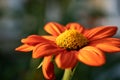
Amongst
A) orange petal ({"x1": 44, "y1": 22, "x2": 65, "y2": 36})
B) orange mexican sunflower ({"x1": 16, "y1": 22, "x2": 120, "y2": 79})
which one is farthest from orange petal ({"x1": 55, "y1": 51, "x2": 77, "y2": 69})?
orange petal ({"x1": 44, "y1": 22, "x2": 65, "y2": 36})

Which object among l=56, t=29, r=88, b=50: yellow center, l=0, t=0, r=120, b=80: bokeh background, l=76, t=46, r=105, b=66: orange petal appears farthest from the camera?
l=0, t=0, r=120, b=80: bokeh background

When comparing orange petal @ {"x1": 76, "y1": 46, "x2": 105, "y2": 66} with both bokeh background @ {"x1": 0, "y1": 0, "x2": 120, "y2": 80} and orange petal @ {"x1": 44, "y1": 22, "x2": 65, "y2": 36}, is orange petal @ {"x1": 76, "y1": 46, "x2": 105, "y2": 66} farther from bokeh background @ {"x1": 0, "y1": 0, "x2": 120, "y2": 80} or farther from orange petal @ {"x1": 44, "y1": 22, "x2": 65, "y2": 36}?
bokeh background @ {"x1": 0, "y1": 0, "x2": 120, "y2": 80}

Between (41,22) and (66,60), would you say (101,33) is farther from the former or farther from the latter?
(41,22)

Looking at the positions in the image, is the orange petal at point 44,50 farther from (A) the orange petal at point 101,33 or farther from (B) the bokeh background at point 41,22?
(B) the bokeh background at point 41,22

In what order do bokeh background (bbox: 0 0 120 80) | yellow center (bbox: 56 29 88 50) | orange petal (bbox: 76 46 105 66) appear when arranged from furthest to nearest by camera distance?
1. bokeh background (bbox: 0 0 120 80)
2. yellow center (bbox: 56 29 88 50)
3. orange petal (bbox: 76 46 105 66)

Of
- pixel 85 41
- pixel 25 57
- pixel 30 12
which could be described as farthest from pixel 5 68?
pixel 85 41

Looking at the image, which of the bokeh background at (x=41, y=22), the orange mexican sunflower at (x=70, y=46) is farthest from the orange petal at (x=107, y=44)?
the bokeh background at (x=41, y=22)
